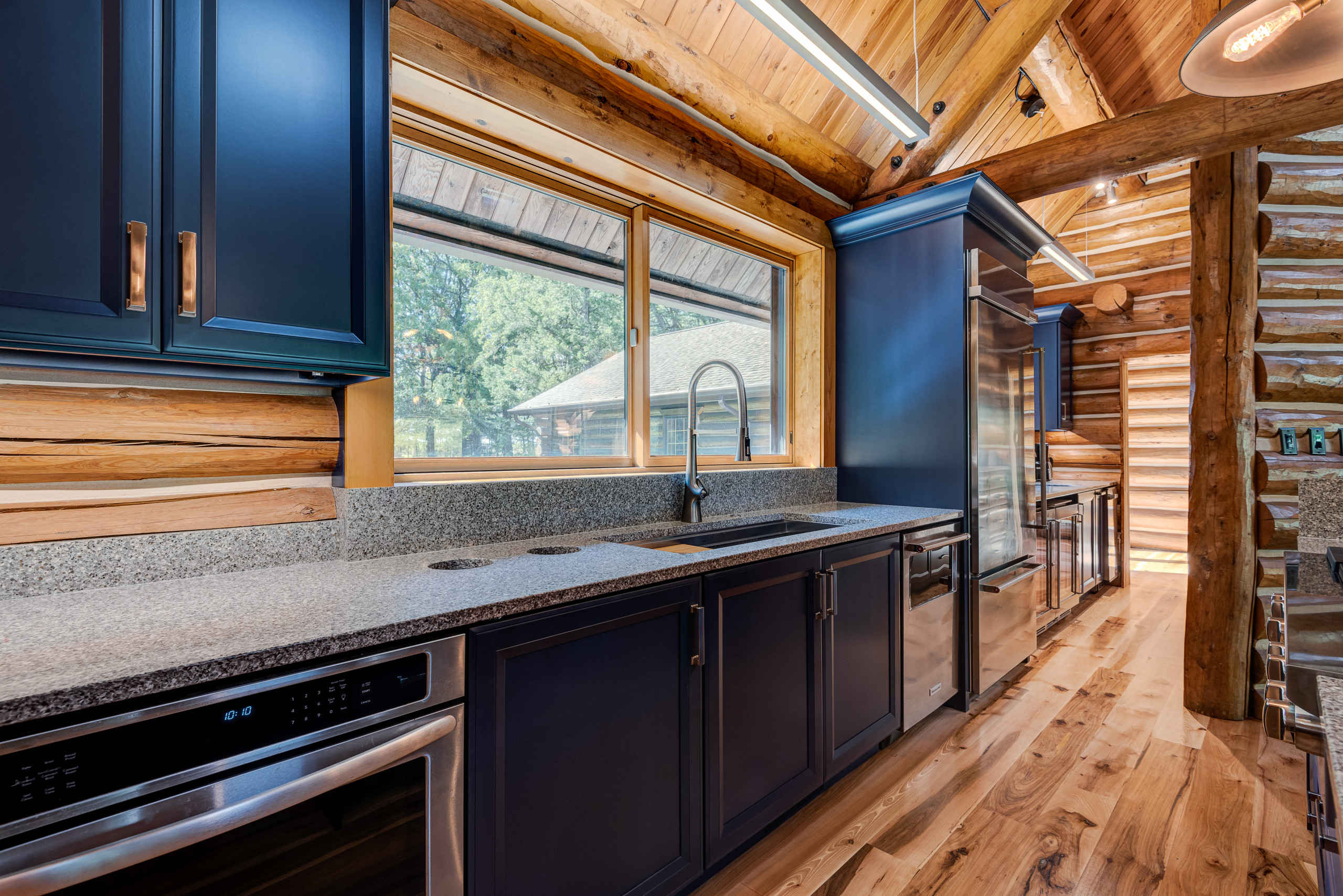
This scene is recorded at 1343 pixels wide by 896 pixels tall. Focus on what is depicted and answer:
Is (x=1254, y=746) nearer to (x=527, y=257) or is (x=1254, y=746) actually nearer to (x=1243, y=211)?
(x=1243, y=211)

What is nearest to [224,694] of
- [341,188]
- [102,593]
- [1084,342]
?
[102,593]

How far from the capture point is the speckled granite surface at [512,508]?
1.64 metres

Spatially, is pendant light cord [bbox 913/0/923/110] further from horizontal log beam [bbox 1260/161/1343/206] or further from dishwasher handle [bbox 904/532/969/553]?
dishwasher handle [bbox 904/532/969/553]

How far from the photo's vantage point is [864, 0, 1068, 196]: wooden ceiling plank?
3.02m

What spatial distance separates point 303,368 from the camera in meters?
1.36

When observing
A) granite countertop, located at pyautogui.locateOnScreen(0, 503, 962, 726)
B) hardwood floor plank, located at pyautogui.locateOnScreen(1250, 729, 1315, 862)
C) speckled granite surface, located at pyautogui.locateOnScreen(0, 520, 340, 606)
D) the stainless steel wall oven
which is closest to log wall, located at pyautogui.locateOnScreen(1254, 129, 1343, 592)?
hardwood floor plank, located at pyautogui.locateOnScreen(1250, 729, 1315, 862)

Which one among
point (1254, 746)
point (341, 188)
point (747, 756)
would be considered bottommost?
point (1254, 746)

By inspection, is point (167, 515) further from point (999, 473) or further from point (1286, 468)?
point (1286, 468)

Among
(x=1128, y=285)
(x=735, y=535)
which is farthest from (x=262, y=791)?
(x=1128, y=285)

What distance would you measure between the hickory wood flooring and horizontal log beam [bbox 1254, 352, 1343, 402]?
1.48 m

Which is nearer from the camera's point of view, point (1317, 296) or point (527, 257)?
point (527, 257)

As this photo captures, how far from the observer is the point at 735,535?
2521 millimetres

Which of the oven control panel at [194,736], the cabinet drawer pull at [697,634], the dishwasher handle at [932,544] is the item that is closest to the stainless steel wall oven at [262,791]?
the oven control panel at [194,736]

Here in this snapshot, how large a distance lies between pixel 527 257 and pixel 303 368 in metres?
1.12
